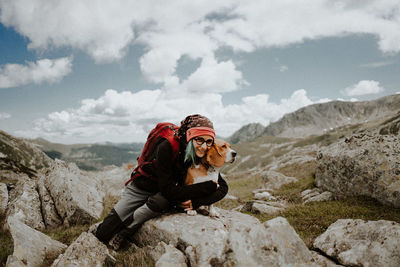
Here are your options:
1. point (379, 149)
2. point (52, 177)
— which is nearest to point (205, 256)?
point (52, 177)

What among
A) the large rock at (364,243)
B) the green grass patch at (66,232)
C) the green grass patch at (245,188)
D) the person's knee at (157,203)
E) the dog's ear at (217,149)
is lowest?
the green grass patch at (245,188)

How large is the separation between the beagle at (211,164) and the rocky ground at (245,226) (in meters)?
1.00

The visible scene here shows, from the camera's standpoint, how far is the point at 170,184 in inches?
205

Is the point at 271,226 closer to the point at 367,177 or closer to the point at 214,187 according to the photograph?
the point at 214,187

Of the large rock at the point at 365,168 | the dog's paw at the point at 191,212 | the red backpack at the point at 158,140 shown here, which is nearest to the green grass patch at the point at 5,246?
the red backpack at the point at 158,140

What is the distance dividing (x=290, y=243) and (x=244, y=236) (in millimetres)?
837

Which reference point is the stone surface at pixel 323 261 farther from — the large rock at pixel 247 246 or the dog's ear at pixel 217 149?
the dog's ear at pixel 217 149

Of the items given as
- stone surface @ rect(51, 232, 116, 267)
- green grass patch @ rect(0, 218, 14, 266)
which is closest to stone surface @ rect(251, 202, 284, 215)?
stone surface @ rect(51, 232, 116, 267)

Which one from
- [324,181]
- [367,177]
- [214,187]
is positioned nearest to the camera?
[214,187]

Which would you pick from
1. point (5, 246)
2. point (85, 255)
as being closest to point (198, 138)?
point (85, 255)

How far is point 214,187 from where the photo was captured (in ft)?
17.7

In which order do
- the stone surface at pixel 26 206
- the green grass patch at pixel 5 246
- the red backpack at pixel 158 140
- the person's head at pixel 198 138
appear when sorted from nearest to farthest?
the person's head at pixel 198 138
the red backpack at pixel 158 140
the green grass patch at pixel 5 246
the stone surface at pixel 26 206

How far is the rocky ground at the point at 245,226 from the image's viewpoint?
3.72 meters

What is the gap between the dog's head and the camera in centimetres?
500
